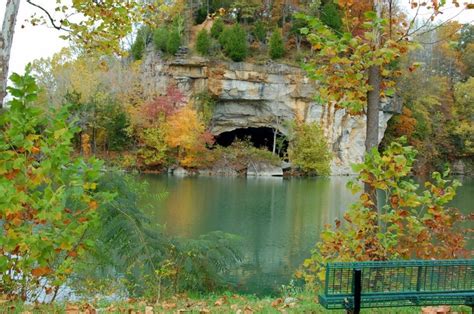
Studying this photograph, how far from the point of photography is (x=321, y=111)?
37344 millimetres

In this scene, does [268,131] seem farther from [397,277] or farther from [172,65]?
[397,277]

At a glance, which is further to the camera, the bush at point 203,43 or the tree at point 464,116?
the tree at point 464,116

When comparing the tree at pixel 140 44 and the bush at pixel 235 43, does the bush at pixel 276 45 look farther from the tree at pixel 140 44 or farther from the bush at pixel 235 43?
the tree at pixel 140 44

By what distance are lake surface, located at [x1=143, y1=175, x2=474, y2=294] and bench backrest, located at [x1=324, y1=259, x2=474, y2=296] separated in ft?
15.5

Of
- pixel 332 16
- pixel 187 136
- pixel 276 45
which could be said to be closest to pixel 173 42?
pixel 276 45

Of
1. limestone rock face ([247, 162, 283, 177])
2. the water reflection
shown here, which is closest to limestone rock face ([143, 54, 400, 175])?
limestone rock face ([247, 162, 283, 177])

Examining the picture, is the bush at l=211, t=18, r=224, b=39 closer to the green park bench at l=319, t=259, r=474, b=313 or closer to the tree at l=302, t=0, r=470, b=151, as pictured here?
the tree at l=302, t=0, r=470, b=151

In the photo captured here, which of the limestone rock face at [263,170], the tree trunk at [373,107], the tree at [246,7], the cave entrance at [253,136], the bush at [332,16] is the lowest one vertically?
the limestone rock face at [263,170]

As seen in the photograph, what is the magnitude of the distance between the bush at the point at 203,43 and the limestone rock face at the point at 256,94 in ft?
2.44

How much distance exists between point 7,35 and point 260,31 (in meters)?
34.2

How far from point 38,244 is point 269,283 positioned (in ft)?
20.8

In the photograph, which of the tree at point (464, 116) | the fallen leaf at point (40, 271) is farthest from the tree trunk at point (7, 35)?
the tree at point (464, 116)

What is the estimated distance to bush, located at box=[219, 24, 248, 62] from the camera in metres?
35.4

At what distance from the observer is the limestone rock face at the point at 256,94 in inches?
1396
